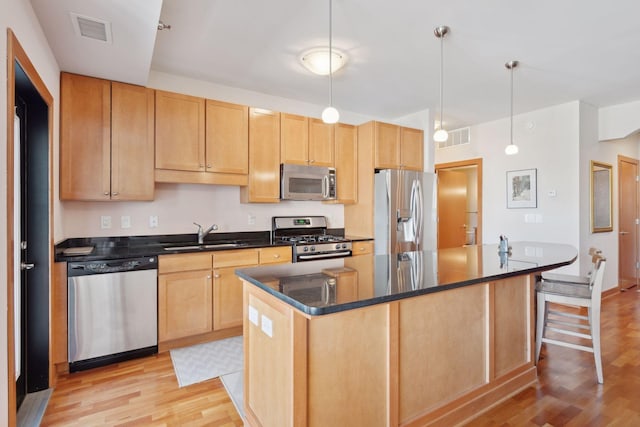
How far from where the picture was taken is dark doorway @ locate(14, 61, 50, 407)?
7.16 feet

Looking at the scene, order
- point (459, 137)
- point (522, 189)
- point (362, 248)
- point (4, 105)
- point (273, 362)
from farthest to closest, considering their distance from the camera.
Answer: point (459, 137), point (522, 189), point (362, 248), point (273, 362), point (4, 105)

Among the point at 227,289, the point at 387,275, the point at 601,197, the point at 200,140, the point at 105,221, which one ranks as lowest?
the point at 227,289

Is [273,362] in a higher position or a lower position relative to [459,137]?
lower

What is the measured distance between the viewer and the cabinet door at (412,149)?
4.47 metres

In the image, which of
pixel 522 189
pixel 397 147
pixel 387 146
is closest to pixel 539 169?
pixel 522 189

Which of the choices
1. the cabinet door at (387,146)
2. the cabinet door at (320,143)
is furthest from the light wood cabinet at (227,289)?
the cabinet door at (387,146)

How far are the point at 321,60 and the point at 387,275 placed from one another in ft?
6.79

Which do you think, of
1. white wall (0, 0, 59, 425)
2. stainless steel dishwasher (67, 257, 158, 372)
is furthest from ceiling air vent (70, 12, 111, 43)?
stainless steel dishwasher (67, 257, 158, 372)

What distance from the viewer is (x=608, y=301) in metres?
4.53

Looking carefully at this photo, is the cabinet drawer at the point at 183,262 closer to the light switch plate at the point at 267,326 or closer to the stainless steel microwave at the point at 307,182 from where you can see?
the stainless steel microwave at the point at 307,182

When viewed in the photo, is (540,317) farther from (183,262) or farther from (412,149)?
(183,262)

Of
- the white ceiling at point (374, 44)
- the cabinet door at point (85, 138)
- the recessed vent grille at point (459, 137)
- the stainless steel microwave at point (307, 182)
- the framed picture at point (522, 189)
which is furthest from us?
the recessed vent grille at point (459, 137)

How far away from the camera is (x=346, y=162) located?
436 cm

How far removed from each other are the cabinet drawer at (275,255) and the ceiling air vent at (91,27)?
2.13 meters
